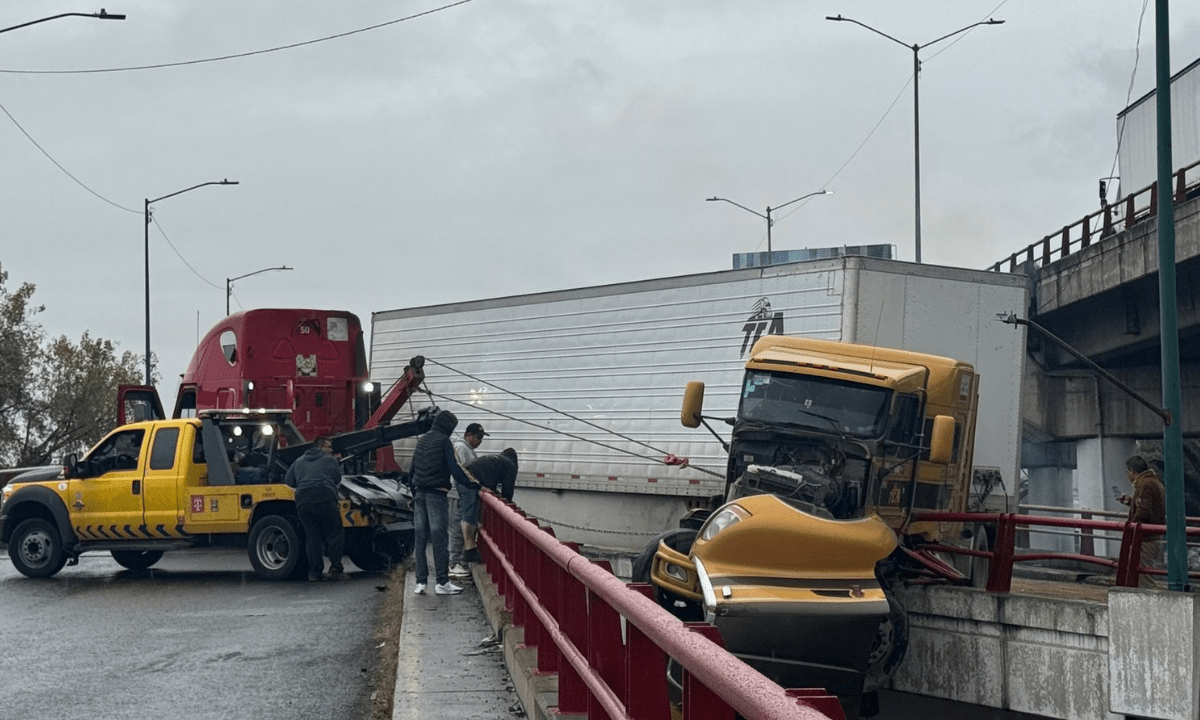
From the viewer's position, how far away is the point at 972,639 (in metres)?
13.9

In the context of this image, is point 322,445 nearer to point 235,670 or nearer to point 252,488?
point 252,488

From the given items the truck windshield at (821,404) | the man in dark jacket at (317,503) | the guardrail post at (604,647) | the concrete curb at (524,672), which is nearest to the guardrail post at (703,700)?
the guardrail post at (604,647)

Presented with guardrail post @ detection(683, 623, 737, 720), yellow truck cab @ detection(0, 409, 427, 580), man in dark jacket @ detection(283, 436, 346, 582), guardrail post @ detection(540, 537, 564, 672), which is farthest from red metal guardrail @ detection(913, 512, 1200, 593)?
guardrail post @ detection(683, 623, 737, 720)

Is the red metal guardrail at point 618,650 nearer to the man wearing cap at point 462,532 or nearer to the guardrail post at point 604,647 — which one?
the guardrail post at point 604,647

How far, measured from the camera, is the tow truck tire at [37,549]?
60.3 ft

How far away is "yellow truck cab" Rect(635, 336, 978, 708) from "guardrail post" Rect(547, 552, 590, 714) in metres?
3.77

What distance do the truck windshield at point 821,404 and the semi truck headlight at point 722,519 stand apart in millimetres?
2173

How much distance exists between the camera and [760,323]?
18.9m

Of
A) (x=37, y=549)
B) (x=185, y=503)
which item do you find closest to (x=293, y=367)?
(x=37, y=549)

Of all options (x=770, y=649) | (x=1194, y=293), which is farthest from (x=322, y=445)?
(x=1194, y=293)

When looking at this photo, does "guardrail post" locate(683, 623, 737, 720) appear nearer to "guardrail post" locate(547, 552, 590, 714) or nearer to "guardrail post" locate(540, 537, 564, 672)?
"guardrail post" locate(547, 552, 590, 714)

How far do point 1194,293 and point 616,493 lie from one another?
13.8 metres

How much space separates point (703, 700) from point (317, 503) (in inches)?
523

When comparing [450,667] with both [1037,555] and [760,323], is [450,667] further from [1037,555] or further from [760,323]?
[760,323]
